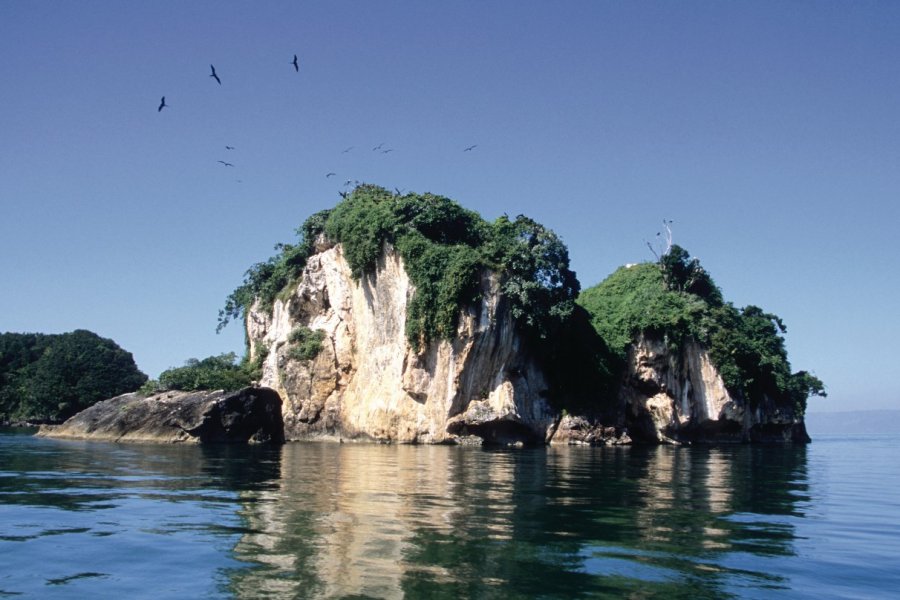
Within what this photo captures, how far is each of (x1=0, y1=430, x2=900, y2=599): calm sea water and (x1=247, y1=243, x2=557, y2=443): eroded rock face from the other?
840 inches

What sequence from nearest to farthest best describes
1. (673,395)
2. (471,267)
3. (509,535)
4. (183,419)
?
(509,535)
(183,419)
(471,267)
(673,395)

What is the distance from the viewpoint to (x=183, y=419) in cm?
3544

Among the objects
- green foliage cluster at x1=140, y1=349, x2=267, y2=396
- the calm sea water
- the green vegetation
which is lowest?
the calm sea water

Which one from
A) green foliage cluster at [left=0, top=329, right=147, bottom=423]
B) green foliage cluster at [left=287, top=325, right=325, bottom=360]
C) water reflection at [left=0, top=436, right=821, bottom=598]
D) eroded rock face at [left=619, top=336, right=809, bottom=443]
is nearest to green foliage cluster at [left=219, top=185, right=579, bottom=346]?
green foliage cluster at [left=287, top=325, right=325, bottom=360]

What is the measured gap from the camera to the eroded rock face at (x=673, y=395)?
155 feet

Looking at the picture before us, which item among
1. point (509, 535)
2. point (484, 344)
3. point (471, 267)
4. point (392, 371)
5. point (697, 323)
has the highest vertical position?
point (471, 267)

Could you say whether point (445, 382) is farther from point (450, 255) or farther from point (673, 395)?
point (673, 395)

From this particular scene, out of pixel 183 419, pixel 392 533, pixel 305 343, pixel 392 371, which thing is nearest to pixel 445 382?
pixel 392 371

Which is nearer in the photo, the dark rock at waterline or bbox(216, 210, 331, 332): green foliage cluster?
the dark rock at waterline

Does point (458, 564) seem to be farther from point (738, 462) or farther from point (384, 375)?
point (384, 375)

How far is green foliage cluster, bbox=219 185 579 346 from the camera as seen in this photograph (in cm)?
4019

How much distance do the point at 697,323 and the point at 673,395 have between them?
16.2 feet

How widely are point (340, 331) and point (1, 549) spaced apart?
3926cm

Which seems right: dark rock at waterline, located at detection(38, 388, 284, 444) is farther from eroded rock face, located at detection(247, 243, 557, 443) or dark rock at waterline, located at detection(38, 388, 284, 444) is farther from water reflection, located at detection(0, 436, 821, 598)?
water reflection, located at detection(0, 436, 821, 598)
